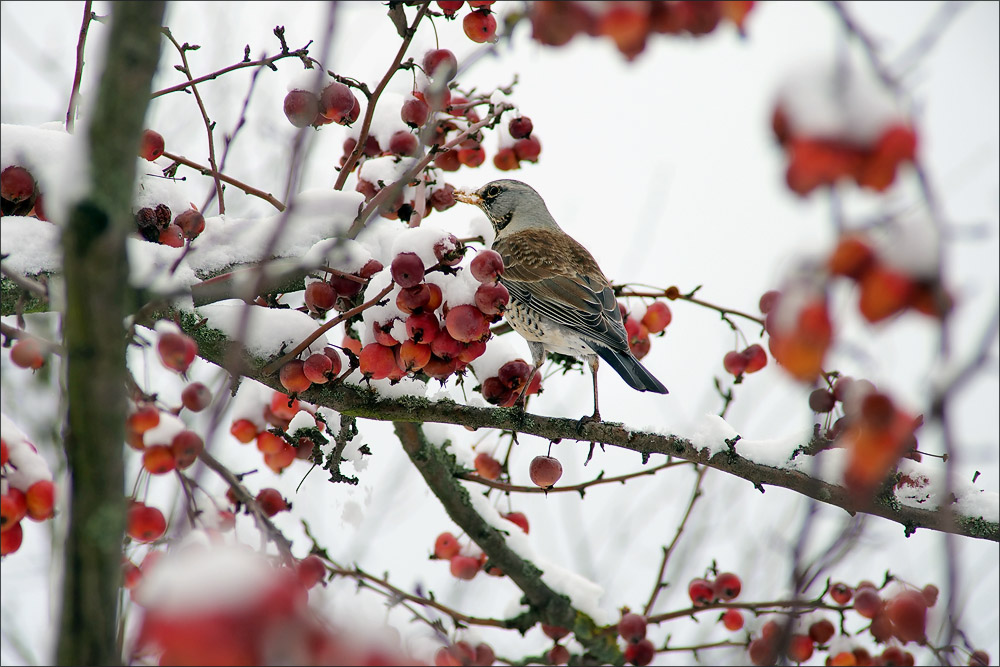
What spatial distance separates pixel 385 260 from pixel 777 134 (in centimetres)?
177

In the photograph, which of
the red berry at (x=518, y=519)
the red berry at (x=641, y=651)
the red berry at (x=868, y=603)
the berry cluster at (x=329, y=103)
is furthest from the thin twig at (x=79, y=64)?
the red berry at (x=868, y=603)

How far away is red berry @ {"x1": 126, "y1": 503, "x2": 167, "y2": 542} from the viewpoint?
1.63 meters

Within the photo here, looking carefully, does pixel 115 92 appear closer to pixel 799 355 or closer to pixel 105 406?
pixel 105 406

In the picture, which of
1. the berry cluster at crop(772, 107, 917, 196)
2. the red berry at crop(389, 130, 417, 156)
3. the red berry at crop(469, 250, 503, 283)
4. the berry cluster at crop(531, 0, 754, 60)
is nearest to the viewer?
the berry cluster at crop(772, 107, 917, 196)

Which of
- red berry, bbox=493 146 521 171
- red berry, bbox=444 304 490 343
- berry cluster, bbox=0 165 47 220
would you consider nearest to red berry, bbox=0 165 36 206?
berry cluster, bbox=0 165 47 220

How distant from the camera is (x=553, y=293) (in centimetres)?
361

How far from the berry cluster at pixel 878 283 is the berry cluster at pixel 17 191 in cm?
192

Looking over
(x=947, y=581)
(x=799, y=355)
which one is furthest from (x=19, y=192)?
(x=947, y=581)

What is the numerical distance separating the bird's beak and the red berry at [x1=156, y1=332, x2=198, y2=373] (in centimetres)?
236

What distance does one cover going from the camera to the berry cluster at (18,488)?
144 cm

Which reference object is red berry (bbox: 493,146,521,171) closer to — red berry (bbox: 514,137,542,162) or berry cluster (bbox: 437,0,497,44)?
red berry (bbox: 514,137,542,162)

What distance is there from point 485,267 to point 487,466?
1.42 meters

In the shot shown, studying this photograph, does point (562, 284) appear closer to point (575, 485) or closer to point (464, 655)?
point (575, 485)

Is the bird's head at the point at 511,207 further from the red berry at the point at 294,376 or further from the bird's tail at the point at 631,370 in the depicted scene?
the red berry at the point at 294,376
